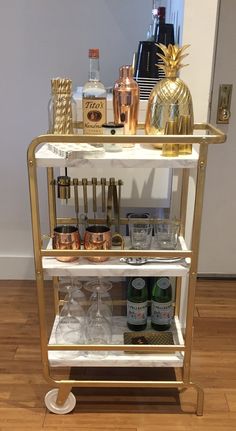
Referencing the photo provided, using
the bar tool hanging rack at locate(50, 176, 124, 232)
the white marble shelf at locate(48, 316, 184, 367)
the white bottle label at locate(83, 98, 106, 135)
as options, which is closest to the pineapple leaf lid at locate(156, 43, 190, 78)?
the white bottle label at locate(83, 98, 106, 135)

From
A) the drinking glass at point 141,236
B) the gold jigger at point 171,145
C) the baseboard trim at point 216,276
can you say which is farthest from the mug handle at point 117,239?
the baseboard trim at point 216,276

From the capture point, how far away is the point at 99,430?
1.46 m

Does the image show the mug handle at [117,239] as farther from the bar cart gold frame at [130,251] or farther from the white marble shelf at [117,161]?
the white marble shelf at [117,161]

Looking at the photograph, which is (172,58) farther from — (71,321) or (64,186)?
(71,321)

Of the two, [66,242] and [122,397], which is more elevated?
[66,242]

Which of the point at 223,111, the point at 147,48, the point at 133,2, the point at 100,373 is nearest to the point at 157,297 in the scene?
the point at 100,373

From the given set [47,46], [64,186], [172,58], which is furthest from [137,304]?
[47,46]

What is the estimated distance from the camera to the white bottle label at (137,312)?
1557 mm

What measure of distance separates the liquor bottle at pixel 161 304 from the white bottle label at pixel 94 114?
615 millimetres

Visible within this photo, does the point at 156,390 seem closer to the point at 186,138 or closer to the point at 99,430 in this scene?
the point at 99,430

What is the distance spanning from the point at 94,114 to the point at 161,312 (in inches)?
28.8

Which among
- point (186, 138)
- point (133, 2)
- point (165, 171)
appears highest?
point (133, 2)

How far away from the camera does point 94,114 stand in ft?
4.39

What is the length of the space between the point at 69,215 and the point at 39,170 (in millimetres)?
277
